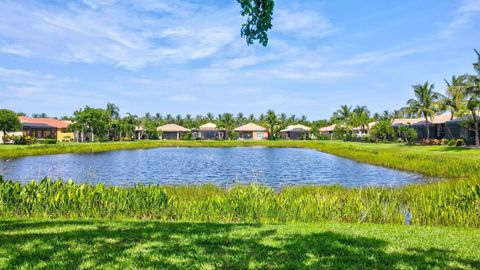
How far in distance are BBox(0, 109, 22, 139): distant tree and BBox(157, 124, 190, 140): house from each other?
43.9m

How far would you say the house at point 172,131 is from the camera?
366 ft

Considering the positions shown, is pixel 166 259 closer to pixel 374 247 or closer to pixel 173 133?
pixel 374 247

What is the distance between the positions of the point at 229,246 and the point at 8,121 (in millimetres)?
75081

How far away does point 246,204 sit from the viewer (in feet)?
40.5

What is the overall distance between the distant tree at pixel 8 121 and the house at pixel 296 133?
67.6m

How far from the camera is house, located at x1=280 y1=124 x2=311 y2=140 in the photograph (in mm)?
107500

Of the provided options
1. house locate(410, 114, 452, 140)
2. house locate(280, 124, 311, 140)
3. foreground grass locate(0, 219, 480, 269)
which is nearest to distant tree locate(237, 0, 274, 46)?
foreground grass locate(0, 219, 480, 269)

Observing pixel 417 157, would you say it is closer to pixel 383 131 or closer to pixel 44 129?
pixel 383 131

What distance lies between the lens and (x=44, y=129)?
88938mm

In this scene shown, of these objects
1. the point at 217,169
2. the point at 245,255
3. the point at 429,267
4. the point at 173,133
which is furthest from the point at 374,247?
the point at 173,133

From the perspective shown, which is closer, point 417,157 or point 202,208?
point 202,208

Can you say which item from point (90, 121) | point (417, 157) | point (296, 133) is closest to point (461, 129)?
point (417, 157)

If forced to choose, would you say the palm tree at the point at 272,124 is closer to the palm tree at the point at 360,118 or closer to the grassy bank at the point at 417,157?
the palm tree at the point at 360,118

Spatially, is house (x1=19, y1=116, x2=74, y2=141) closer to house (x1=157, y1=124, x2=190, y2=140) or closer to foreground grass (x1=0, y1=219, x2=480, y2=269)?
house (x1=157, y1=124, x2=190, y2=140)
